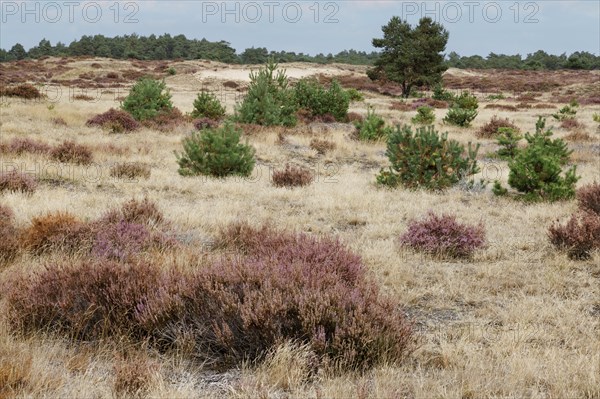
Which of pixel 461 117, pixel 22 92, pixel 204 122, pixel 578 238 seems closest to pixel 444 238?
pixel 578 238

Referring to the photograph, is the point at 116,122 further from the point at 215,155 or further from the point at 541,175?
the point at 541,175

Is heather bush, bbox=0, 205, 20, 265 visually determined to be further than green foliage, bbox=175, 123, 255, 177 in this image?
No

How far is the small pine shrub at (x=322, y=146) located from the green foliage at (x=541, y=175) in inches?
251

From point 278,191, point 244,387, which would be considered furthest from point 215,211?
point 244,387

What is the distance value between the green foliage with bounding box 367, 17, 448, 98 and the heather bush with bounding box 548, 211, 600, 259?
32.5m

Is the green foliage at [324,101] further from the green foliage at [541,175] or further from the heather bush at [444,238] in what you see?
the heather bush at [444,238]

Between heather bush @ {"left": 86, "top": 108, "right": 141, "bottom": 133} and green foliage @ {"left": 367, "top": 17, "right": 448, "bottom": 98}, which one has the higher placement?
green foliage @ {"left": 367, "top": 17, "right": 448, "bottom": 98}

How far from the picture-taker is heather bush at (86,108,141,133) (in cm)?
1629

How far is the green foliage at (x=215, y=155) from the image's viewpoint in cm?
1080

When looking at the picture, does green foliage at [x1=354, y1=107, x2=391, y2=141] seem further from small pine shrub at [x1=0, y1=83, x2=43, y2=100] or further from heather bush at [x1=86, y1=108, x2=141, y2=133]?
small pine shrub at [x1=0, y1=83, x2=43, y2=100]

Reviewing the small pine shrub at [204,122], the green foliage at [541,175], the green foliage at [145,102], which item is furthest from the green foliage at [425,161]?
the green foliage at [145,102]

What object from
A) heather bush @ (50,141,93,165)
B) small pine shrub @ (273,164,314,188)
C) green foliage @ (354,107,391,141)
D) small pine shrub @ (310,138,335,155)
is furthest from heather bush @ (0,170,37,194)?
green foliage @ (354,107,391,141)

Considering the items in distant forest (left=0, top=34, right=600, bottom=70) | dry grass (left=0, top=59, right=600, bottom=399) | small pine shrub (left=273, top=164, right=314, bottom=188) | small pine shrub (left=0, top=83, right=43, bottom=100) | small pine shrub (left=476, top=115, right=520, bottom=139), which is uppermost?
distant forest (left=0, top=34, right=600, bottom=70)

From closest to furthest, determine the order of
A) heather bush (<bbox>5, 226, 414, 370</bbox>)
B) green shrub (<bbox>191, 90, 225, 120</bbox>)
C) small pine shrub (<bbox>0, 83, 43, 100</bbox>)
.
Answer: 1. heather bush (<bbox>5, 226, 414, 370</bbox>)
2. green shrub (<bbox>191, 90, 225, 120</bbox>)
3. small pine shrub (<bbox>0, 83, 43, 100</bbox>)
